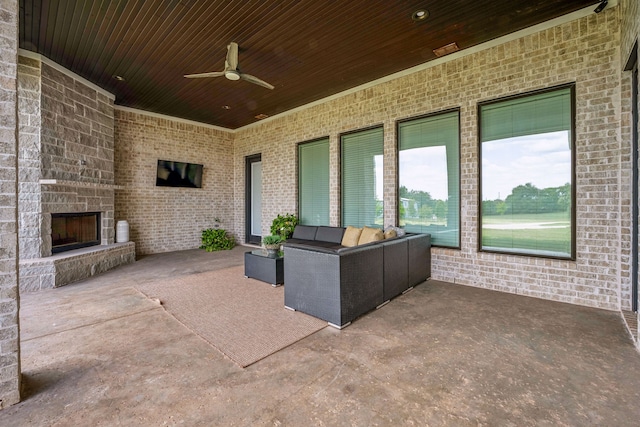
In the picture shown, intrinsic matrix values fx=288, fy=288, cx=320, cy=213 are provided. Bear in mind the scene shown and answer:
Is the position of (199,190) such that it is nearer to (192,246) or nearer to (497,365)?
(192,246)

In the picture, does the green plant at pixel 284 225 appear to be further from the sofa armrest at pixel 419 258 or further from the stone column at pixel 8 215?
the stone column at pixel 8 215

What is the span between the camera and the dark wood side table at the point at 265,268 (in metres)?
4.28

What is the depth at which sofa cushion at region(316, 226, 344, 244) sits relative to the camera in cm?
561

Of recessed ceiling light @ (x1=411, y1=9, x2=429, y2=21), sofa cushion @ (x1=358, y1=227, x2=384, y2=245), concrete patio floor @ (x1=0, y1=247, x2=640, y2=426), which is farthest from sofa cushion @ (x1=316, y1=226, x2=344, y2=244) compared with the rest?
recessed ceiling light @ (x1=411, y1=9, x2=429, y2=21)

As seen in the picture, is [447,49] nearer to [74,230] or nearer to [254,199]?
[254,199]

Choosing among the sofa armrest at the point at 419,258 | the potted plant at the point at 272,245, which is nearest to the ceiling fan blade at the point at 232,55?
the potted plant at the point at 272,245

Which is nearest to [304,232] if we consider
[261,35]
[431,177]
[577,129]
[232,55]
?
[431,177]

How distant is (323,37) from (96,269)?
17.4 ft

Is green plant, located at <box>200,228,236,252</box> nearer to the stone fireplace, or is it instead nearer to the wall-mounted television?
the wall-mounted television

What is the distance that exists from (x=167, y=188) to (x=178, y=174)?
45 cm

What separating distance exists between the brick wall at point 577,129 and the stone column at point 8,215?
462cm

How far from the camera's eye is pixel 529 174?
3.90 meters

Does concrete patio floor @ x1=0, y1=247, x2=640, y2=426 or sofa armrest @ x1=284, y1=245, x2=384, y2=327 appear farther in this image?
sofa armrest @ x1=284, y1=245, x2=384, y2=327

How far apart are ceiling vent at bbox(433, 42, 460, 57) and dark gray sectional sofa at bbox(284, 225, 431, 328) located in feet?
9.27
